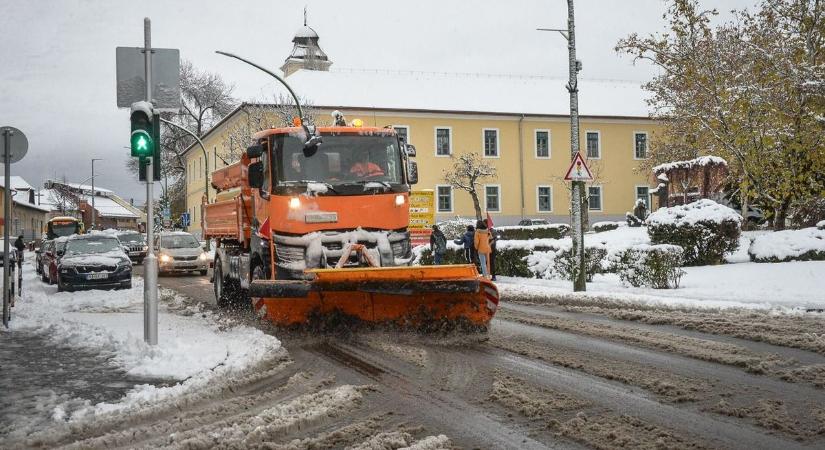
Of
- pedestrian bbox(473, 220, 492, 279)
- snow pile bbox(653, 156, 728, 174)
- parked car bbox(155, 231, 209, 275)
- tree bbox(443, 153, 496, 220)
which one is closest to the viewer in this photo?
pedestrian bbox(473, 220, 492, 279)

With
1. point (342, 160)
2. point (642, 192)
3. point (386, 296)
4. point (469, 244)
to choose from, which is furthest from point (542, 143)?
point (386, 296)

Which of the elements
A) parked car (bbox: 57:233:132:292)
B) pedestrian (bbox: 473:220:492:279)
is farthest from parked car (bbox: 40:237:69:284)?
pedestrian (bbox: 473:220:492:279)

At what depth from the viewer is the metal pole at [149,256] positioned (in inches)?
375

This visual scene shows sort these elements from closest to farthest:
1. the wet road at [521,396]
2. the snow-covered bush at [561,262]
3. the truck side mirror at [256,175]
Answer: the wet road at [521,396] → the truck side mirror at [256,175] → the snow-covered bush at [561,262]

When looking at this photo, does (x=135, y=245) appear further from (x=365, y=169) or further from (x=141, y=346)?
(x=141, y=346)

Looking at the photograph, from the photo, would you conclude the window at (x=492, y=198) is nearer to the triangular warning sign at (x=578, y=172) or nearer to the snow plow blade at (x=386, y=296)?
the triangular warning sign at (x=578, y=172)

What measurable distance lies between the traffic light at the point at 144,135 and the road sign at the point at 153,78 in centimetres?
21

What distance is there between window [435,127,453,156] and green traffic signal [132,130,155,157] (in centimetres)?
4636

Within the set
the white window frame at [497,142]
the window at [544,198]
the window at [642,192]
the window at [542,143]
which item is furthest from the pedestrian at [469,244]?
the window at [642,192]

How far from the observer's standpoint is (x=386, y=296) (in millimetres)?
10352

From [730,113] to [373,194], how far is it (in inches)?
398

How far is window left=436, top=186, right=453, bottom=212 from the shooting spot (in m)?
55.2

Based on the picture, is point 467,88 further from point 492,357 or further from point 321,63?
point 492,357

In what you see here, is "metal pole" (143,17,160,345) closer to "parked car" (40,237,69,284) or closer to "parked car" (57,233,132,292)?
"parked car" (57,233,132,292)
